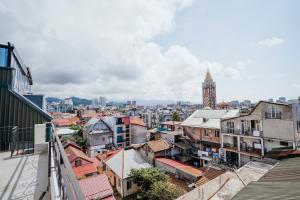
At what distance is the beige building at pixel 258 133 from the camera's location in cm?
1763

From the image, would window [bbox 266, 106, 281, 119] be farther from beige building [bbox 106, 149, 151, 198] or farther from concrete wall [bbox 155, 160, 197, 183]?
beige building [bbox 106, 149, 151, 198]

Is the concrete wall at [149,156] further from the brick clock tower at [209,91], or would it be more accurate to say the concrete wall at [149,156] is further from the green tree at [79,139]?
the brick clock tower at [209,91]

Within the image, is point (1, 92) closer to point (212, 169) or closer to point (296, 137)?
point (212, 169)

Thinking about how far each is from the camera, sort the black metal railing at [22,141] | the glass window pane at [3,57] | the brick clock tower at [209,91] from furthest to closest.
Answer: the brick clock tower at [209,91] < the glass window pane at [3,57] < the black metal railing at [22,141]

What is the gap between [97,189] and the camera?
1419 centimetres

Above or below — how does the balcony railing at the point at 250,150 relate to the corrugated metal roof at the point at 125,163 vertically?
above

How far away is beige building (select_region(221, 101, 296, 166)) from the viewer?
694 inches

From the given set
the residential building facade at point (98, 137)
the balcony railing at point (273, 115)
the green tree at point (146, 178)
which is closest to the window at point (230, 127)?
the balcony railing at point (273, 115)

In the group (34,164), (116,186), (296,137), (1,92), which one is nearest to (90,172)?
(116,186)

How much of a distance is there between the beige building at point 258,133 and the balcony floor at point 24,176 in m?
21.0

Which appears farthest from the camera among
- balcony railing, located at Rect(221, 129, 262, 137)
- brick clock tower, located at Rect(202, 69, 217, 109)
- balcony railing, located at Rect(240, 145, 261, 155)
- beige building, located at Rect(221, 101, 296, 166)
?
brick clock tower, located at Rect(202, 69, 217, 109)

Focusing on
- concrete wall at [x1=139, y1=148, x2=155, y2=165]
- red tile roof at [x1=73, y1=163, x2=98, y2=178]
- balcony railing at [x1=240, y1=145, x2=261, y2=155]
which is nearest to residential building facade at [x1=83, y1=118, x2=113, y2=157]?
concrete wall at [x1=139, y1=148, x2=155, y2=165]

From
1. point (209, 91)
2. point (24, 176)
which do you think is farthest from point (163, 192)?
point (209, 91)

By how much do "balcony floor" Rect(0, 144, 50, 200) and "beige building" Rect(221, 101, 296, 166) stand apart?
21.0 metres
